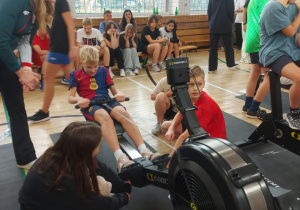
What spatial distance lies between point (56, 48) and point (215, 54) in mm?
5007

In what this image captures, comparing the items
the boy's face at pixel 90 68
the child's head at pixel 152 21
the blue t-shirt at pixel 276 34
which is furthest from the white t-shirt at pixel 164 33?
the boy's face at pixel 90 68

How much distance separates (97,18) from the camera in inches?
255

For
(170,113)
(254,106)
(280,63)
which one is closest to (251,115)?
(254,106)

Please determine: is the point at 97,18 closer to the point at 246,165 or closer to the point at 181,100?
the point at 181,100

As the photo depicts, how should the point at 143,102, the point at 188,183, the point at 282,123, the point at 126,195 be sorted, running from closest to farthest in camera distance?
1. the point at 188,183
2. the point at 126,195
3. the point at 282,123
4. the point at 143,102

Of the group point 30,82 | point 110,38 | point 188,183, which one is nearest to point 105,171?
point 188,183

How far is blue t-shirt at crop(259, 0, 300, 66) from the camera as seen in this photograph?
2.48 meters

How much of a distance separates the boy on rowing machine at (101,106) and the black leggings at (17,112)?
37 cm

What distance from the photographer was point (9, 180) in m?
2.40

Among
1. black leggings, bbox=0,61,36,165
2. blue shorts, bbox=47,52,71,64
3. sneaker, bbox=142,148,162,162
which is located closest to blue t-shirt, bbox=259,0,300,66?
sneaker, bbox=142,148,162,162

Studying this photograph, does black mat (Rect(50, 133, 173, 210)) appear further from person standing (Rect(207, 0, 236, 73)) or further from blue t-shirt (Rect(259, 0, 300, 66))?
person standing (Rect(207, 0, 236, 73))

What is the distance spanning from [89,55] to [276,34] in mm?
1500

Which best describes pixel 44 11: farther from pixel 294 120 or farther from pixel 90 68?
pixel 294 120

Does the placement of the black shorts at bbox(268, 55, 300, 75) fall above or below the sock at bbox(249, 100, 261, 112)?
above
